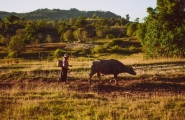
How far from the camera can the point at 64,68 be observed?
1783 cm

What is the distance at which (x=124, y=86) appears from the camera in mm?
16109

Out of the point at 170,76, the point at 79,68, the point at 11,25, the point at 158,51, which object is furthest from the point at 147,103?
the point at 11,25

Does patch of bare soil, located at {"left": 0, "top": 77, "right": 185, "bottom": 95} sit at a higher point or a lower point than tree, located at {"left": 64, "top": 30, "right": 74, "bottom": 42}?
lower

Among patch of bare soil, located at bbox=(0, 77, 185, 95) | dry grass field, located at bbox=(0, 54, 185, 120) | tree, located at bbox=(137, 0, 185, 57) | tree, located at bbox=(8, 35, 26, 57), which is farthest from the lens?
tree, located at bbox=(8, 35, 26, 57)

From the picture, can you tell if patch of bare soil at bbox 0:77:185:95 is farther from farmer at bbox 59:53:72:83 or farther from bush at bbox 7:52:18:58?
bush at bbox 7:52:18:58

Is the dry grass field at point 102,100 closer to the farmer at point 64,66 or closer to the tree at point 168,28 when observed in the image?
the farmer at point 64,66

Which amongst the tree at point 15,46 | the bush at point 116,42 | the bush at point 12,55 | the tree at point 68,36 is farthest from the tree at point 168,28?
the tree at point 68,36

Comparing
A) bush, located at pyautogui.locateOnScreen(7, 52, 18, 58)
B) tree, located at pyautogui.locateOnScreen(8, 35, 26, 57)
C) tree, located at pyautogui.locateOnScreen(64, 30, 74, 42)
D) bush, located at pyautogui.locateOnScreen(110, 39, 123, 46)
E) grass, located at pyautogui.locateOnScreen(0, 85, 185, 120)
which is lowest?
grass, located at pyautogui.locateOnScreen(0, 85, 185, 120)

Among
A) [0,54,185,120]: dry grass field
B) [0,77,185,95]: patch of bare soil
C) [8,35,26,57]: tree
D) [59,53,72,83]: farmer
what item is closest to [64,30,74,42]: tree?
[8,35,26,57]: tree

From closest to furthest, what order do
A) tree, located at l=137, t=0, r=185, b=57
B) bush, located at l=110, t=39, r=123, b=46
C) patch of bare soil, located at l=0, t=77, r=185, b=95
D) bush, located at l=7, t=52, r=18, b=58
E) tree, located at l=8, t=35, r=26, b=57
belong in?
patch of bare soil, located at l=0, t=77, r=185, b=95
tree, located at l=137, t=0, r=185, b=57
bush, located at l=7, t=52, r=18, b=58
tree, located at l=8, t=35, r=26, b=57
bush, located at l=110, t=39, r=123, b=46

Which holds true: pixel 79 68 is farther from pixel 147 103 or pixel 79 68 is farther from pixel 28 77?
pixel 147 103

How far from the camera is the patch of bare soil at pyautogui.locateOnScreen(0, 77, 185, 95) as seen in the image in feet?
50.0

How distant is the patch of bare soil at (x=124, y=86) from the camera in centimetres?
1524

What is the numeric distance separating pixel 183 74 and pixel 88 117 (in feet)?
36.9
